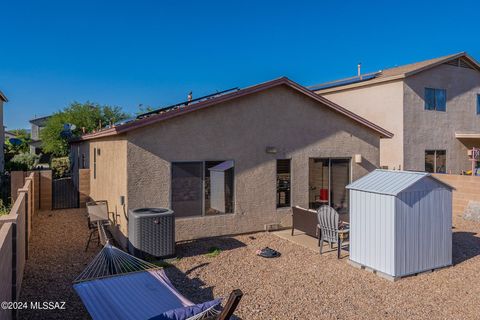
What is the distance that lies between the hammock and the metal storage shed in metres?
4.21

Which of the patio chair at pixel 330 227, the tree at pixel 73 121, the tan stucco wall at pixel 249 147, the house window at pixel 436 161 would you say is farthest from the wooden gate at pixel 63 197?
the tree at pixel 73 121

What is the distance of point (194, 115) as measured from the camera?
9.39 m

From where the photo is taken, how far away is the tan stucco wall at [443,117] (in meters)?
17.7

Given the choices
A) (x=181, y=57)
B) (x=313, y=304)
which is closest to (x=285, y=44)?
(x=181, y=57)

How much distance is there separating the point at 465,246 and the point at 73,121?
41.1 meters

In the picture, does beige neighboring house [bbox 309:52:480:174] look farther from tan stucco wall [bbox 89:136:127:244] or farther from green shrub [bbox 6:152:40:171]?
green shrub [bbox 6:152:40:171]

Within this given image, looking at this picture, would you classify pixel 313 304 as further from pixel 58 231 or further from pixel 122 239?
pixel 58 231

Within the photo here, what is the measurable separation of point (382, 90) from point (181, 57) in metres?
20.0

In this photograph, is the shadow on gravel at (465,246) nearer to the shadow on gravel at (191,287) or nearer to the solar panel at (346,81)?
the shadow on gravel at (191,287)

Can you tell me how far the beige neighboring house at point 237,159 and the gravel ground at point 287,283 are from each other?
111 cm

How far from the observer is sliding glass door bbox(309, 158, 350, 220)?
445 inches

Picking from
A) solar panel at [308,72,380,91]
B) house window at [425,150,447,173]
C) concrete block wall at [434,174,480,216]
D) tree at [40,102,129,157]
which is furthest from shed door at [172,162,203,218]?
tree at [40,102,129,157]

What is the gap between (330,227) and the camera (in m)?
8.43

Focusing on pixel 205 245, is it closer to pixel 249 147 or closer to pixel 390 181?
pixel 249 147
